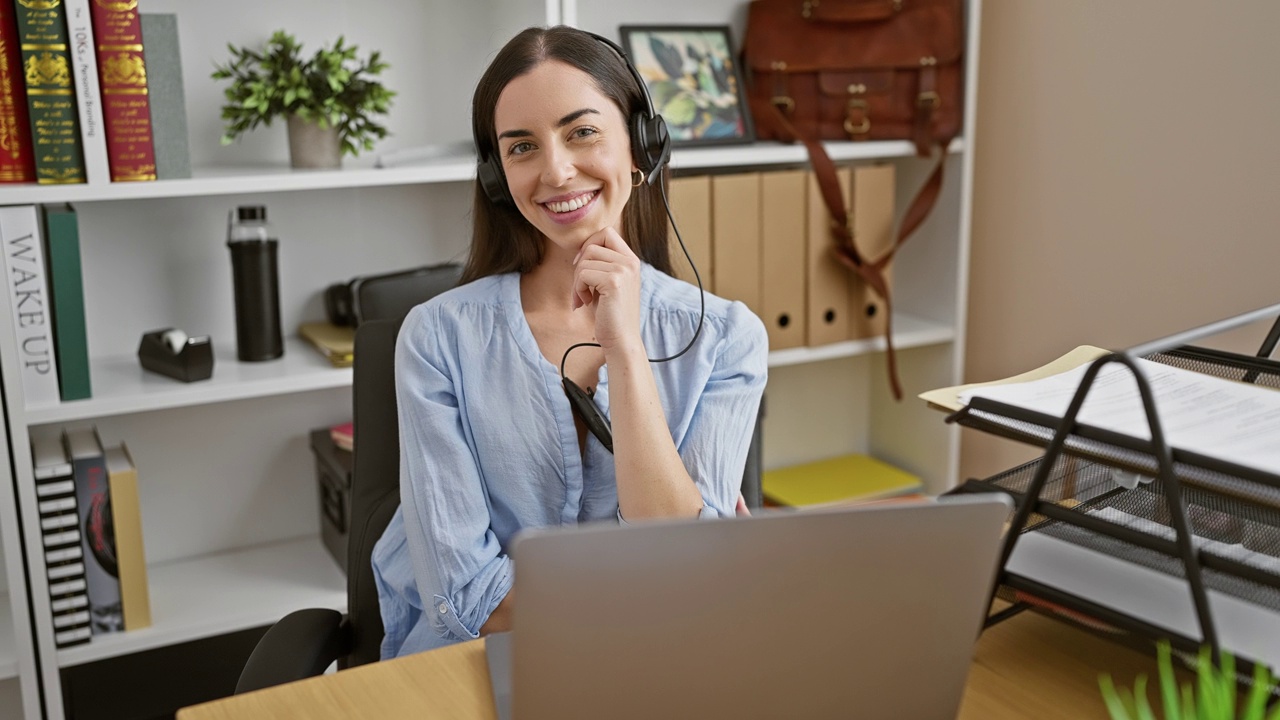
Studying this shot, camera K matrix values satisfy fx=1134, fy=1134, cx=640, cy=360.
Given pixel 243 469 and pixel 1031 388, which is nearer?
pixel 1031 388

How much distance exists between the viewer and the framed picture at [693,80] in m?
2.14

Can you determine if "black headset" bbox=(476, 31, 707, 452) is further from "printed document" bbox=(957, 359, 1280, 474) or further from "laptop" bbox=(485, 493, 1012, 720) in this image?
"laptop" bbox=(485, 493, 1012, 720)

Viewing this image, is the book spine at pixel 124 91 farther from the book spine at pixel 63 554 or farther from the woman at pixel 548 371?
the woman at pixel 548 371

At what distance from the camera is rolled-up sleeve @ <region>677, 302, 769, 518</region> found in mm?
1256

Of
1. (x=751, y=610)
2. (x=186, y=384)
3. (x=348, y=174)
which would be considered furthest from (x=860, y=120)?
(x=751, y=610)

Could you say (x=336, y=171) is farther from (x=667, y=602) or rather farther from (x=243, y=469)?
(x=667, y=602)

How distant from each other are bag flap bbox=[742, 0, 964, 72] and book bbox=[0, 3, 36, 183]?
128cm

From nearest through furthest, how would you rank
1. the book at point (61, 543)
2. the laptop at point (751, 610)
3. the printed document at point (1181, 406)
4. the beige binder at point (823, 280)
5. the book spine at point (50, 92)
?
the laptop at point (751, 610) < the printed document at point (1181, 406) < the book spine at point (50, 92) < the book at point (61, 543) < the beige binder at point (823, 280)

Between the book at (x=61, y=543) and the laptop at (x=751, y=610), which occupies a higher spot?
the laptop at (x=751, y=610)

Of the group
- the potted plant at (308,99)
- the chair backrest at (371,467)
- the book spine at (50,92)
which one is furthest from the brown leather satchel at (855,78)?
the book spine at (50,92)

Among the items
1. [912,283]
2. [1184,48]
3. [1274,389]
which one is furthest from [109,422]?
[1184,48]

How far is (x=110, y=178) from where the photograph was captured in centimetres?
165

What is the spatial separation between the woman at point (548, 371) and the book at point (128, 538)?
0.68 metres

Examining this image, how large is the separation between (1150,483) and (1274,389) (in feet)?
0.43
